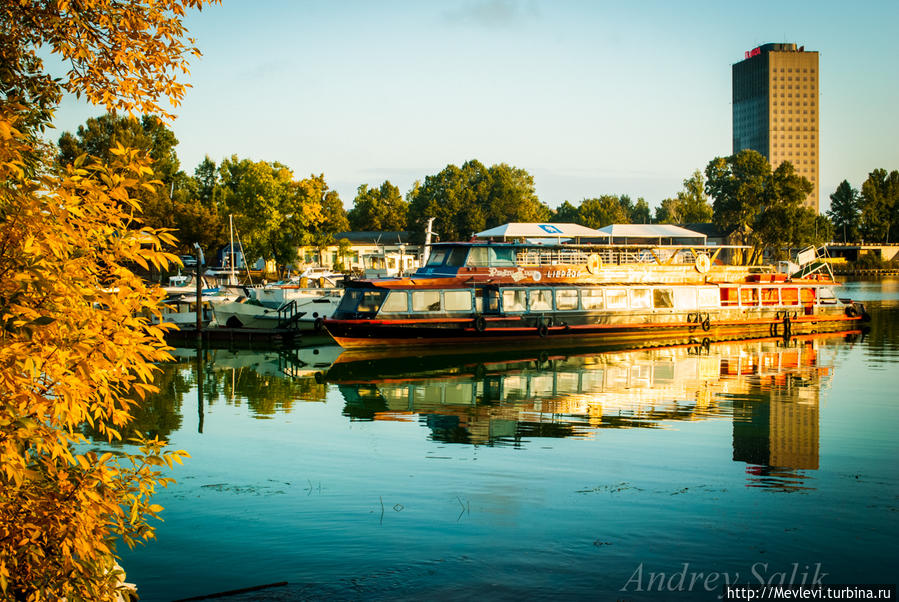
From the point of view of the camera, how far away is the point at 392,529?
1028cm

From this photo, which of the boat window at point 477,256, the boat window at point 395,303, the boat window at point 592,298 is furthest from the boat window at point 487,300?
the boat window at point 592,298

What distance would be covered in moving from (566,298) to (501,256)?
3.57 m

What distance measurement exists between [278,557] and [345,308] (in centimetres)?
2173

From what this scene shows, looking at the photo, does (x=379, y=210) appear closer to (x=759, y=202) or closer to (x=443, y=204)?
(x=443, y=204)

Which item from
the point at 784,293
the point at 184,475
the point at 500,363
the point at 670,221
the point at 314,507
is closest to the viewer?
the point at 314,507

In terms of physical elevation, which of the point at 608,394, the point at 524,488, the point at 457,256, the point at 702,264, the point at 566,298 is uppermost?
the point at 702,264

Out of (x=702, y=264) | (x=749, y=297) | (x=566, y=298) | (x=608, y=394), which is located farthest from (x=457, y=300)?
(x=749, y=297)

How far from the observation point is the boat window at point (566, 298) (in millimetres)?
34156

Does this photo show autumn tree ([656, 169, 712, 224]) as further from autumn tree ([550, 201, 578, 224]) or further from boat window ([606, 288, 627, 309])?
boat window ([606, 288, 627, 309])

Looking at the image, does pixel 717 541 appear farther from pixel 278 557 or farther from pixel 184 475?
pixel 184 475

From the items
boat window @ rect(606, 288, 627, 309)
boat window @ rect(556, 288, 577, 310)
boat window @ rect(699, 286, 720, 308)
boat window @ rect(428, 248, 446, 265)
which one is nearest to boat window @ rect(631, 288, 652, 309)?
boat window @ rect(606, 288, 627, 309)

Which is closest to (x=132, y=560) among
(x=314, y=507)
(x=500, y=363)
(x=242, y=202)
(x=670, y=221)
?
(x=314, y=507)

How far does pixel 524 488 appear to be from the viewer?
482 inches

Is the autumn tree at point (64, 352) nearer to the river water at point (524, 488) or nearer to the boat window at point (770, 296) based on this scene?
the river water at point (524, 488)
